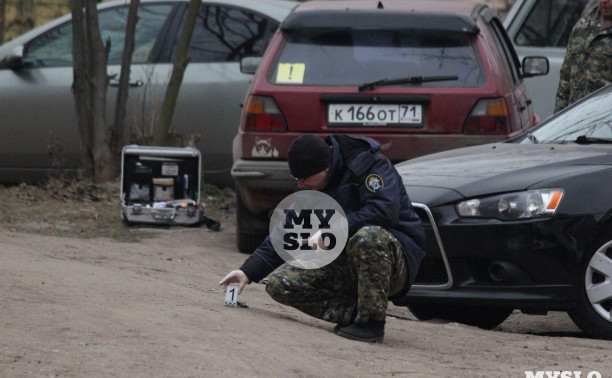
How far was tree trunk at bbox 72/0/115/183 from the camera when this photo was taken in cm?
1065

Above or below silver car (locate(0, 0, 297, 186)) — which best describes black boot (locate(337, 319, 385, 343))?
below

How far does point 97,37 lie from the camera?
35.2 ft

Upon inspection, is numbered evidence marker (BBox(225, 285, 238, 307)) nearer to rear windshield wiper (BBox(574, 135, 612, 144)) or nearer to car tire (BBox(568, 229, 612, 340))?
car tire (BBox(568, 229, 612, 340))

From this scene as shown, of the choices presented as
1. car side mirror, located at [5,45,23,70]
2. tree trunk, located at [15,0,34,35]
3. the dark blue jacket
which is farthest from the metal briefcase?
tree trunk, located at [15,0,34,35]

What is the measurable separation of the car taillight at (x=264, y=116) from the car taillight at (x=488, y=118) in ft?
3.71

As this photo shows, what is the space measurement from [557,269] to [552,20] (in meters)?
6.35

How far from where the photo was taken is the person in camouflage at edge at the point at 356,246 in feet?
18.0

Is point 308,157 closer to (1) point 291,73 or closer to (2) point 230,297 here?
(2) point 230,297

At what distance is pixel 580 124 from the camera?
7238 mm

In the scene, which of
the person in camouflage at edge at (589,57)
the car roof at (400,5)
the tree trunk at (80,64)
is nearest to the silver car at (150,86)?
the tree trunk at (80,64)

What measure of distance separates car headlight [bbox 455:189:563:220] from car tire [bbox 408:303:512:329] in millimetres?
713

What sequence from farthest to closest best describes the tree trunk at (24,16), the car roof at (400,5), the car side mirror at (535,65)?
the tree trunk at (24,16) → the car side mirror at (535,65) → the car roof at (400,5)

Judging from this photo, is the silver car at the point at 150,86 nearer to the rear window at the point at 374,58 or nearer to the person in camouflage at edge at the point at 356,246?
the rear window at the point at 374,58

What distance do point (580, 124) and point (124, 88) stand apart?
15.1 feet
